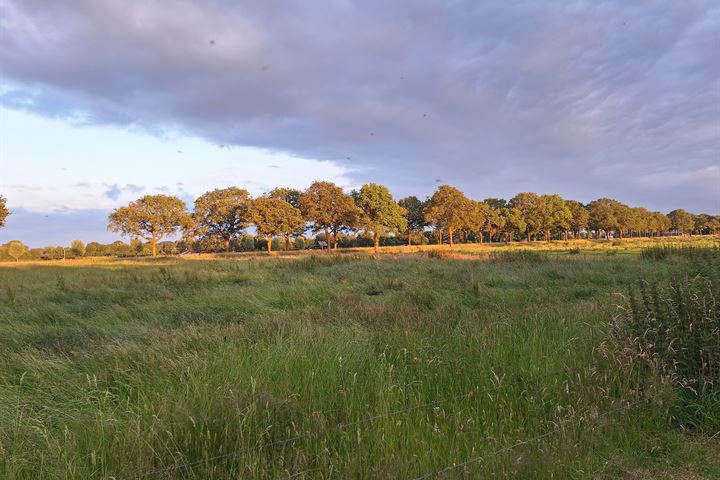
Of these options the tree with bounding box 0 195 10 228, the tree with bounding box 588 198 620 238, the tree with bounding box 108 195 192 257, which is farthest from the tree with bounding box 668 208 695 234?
the tree with bounding box 0 195 10 228

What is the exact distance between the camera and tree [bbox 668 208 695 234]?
141500 mm

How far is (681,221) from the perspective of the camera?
141875mm

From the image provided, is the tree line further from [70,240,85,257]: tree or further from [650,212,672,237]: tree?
[650,212,672,237]: tree

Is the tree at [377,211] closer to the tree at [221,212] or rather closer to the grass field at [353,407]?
the tree at [221,212]

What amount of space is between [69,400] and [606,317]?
7.50m

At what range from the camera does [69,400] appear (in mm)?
3838

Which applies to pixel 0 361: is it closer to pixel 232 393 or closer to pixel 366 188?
pixel 232 393

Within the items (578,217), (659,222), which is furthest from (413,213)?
(659,222)

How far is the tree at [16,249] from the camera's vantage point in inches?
2524

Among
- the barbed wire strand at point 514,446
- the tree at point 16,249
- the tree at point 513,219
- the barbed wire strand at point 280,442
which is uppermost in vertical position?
the tree at point 513,219

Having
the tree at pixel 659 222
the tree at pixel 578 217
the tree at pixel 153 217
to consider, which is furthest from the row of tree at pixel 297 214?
the tree at pixel 659 222

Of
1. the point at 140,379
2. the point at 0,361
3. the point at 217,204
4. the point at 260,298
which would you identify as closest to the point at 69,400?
the point at 140,379

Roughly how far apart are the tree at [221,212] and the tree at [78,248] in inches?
1404

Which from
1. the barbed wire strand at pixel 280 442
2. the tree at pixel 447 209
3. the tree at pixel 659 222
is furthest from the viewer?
the tree at pixel 659 222
